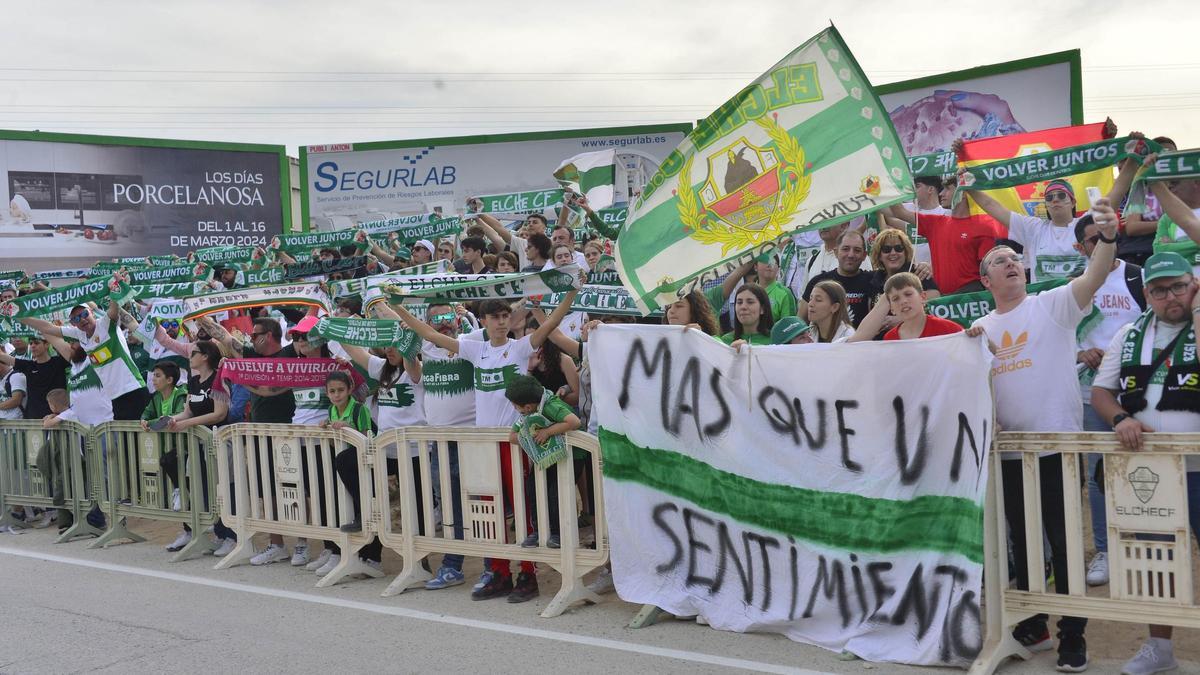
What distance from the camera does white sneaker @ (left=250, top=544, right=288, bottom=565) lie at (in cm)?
951

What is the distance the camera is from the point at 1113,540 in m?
5.27

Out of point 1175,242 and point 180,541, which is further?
point 180,541

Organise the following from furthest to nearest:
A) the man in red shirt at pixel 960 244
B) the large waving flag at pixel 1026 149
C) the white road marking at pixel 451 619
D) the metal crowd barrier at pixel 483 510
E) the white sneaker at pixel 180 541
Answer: the white sneaker at pixel 180 541
the large waving flag at pixel 1026 149
the man in red shirt at pixel 960 244
the metal crowd barrier at pixel 483 510
the white road marking at pixel 451 619

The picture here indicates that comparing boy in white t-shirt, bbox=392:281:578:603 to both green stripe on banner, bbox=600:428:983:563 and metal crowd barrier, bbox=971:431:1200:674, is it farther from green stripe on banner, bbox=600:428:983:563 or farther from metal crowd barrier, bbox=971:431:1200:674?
metal crowd barrier, bbox=971:431:1200:674

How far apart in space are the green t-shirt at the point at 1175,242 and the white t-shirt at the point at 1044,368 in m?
1.06

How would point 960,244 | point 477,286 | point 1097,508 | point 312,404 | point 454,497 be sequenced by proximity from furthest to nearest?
1. point 312,404
2. point 960,244
3. point 477,286
4. point 454,497
5. point 1097,508

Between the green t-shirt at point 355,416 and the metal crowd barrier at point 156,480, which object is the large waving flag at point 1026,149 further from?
the metal crowd barrier at point 156,480

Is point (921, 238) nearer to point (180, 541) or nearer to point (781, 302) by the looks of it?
point (781, 302)

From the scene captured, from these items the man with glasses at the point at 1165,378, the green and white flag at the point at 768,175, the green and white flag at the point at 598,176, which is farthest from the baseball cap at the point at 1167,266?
the green and white flag at the point at 598,176

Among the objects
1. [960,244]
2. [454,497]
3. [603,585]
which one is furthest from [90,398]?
[960,244]

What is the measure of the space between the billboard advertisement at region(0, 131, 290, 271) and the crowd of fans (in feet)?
50.9

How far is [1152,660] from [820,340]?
2.62 meters

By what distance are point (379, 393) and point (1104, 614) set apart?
5.76m

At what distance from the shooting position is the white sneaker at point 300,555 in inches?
369
